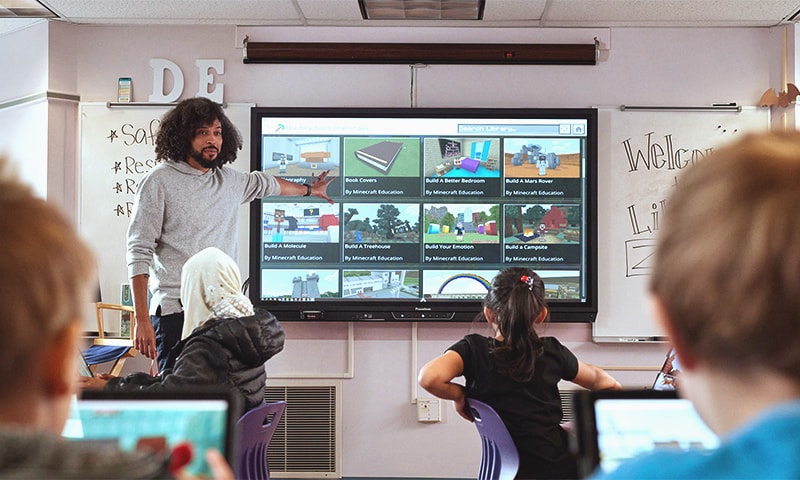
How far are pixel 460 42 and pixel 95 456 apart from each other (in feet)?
14.2

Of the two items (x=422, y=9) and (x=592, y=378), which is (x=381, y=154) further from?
(x=592, y=378)

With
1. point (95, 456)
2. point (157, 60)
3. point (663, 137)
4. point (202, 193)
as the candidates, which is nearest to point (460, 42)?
point (663, 137)

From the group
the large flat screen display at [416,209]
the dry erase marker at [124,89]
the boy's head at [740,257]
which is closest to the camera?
the boy's head at [740,257]

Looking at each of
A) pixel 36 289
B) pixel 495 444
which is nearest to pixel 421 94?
pixel 495 444

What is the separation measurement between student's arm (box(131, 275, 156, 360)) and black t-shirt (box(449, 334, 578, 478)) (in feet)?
3.86

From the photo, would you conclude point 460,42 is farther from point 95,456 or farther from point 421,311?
point 95,456

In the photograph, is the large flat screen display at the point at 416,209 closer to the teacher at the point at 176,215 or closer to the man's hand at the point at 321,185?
the man's hand at the point at 321,185

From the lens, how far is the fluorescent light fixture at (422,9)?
4438 millimetres

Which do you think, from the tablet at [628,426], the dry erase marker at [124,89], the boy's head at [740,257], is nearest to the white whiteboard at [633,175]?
the dry erase marker at [124,89]

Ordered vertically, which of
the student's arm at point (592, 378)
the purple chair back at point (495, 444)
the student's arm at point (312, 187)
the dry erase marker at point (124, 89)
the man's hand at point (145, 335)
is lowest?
the purple chair back at point (495, 444)

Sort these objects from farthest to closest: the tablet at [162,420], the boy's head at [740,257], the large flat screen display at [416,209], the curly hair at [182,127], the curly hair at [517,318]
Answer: the large flat screen display at [416,209], the curly hair at [182,127], the curly hair at [517,318], the tablet at [162,420], the boy's head at [740,257]

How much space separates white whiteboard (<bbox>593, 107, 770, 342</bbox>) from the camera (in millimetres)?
4672

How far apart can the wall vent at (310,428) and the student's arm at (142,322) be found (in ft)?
4.94

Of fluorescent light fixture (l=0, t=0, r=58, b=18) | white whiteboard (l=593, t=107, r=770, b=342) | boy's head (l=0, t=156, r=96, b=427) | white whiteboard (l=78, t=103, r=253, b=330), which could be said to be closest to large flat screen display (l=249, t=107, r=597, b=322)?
white whiteboard (l=593, t=107, r=770, b=342)
